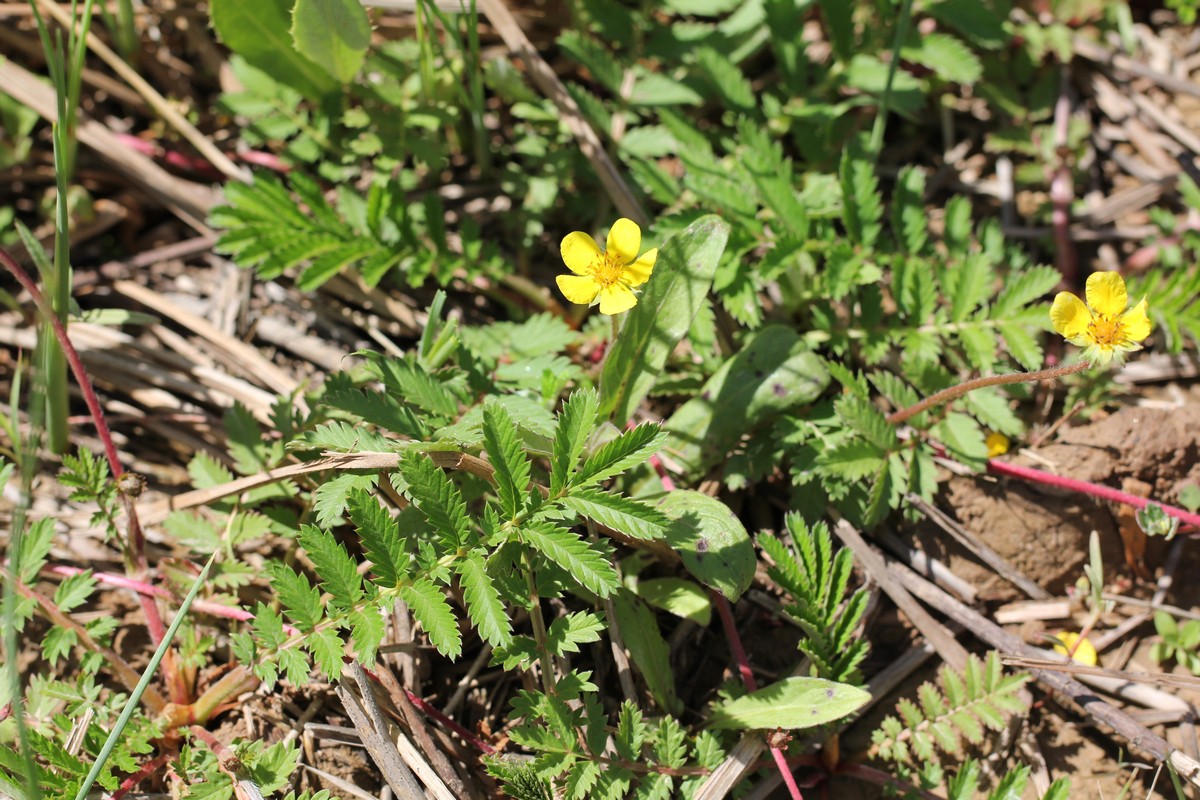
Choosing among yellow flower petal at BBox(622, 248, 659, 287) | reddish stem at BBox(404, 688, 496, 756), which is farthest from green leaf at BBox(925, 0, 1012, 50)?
reddish stem at BBox(404, 688, 496, 756)

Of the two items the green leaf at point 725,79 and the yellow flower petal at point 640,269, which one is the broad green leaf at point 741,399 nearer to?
the yellow flower petal at point 640,269

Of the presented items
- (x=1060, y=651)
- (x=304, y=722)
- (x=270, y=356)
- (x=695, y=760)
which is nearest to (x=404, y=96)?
(x=270, y=356)

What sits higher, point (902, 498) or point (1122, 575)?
point (902, 498)

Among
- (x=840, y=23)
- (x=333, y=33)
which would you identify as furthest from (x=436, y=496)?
(x=840, y=23)

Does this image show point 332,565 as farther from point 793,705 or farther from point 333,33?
point 333,33

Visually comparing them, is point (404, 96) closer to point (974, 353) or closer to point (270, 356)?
point (270, 356)
